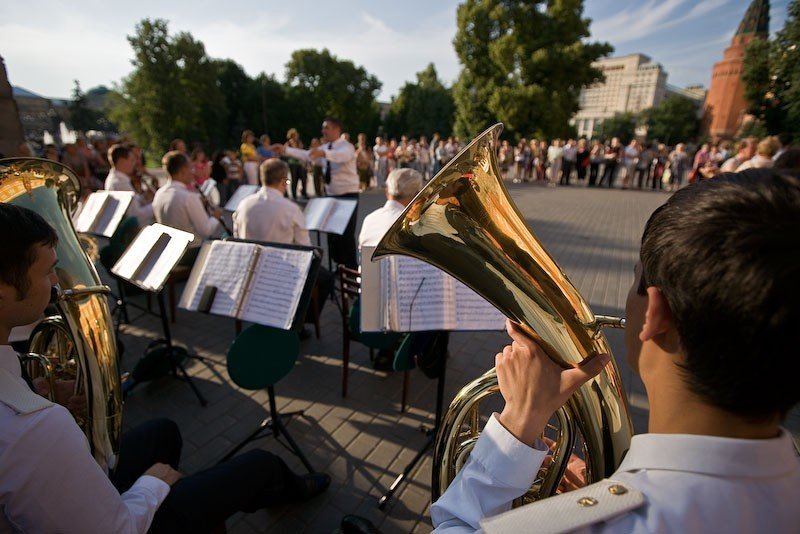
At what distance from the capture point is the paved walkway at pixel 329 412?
6.86 ft

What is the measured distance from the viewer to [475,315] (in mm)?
1873

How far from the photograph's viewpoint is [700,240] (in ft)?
1.86

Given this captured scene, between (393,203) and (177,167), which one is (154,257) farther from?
(177,167)

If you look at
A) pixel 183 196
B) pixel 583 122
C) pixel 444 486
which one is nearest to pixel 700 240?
pixel 444 486

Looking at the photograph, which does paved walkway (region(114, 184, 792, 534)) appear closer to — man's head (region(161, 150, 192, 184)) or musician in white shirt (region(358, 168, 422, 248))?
musician in white shirt (region(358, 168, 422, 248))

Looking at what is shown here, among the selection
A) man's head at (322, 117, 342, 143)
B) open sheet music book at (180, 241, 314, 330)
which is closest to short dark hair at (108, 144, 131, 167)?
man's head at (322, 117, 342, 143)

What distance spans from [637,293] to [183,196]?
3.98 metres

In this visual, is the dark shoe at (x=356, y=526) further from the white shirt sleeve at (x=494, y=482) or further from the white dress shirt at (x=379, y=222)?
the white dress shirt at (x=379, y=222)

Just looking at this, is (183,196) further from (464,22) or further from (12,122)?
(464,22)

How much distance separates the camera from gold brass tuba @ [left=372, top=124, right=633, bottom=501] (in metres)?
0.99

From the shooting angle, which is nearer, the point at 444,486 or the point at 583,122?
the point at 444,486

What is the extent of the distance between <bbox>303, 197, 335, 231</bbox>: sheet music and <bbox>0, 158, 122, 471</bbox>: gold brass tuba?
2.07 m

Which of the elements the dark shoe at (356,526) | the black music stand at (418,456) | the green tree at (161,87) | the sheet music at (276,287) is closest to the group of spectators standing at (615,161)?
the black music stand at (418,456)

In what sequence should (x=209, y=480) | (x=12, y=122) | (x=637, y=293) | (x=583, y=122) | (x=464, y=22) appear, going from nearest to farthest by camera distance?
(x=637, y=293), (x=209, y=480), (x=12, y=122), (x=464, y=22), (x=583, y=122)
